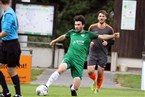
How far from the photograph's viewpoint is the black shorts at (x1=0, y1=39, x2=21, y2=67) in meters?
10.6

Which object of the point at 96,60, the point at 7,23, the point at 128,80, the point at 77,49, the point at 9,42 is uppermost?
the point at 7,23

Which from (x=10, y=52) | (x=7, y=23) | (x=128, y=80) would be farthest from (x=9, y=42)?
(x=128, y=80)

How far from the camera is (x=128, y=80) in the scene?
2159 centimetres

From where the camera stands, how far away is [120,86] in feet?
66.3

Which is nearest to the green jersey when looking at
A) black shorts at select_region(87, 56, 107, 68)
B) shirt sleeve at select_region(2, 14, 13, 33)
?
shirt sleeve at select_region(2, 14, 13, 33)

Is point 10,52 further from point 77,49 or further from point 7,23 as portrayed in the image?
point 77,49

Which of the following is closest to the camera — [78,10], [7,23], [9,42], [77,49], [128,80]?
[7,23]

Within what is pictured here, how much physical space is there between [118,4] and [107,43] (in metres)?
Answer: 11.9

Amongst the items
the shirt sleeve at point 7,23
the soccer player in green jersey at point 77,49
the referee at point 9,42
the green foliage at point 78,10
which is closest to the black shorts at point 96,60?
the soccer player in green jersey at point 77,49

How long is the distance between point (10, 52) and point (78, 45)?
186 cm

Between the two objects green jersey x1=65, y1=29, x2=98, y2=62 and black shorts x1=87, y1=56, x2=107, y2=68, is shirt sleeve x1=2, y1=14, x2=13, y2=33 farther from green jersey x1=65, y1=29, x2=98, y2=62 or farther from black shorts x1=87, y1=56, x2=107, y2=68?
black shorts x1=87, y1=56, x2=107, y2=68

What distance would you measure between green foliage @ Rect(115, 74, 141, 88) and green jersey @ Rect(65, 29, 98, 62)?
847 cm

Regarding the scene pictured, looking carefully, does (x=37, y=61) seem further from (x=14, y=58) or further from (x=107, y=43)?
(x=14, y=58)

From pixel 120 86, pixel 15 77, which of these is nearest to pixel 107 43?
pixel 15 77
